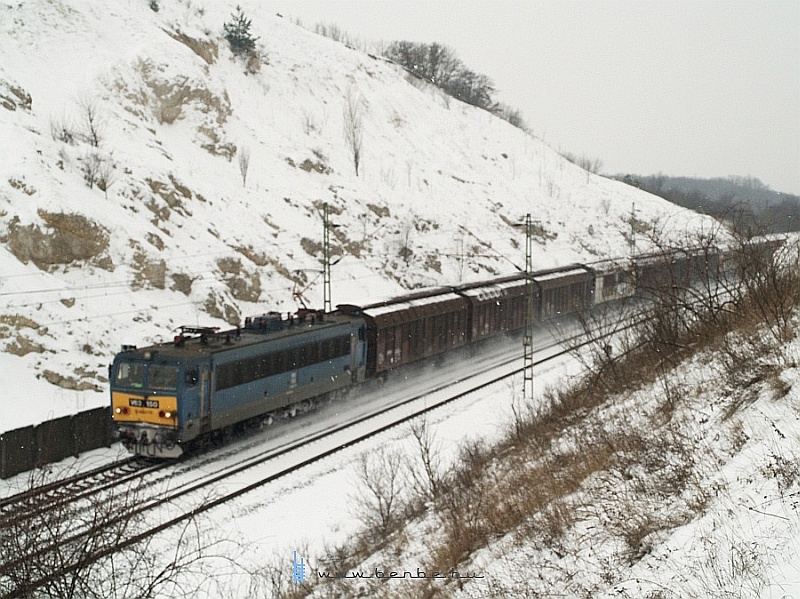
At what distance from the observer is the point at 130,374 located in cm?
2027

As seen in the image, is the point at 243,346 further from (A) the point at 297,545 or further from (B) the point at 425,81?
(B) the point at 425,81

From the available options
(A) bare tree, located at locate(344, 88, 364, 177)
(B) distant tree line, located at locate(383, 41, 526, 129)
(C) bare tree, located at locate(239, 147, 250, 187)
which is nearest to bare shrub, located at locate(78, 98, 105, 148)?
(C) bare tree, located at locate(239, 147, 250, 187)

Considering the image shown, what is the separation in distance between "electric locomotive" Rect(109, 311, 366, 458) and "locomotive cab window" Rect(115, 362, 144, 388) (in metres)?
0.03

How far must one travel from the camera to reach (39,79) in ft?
144

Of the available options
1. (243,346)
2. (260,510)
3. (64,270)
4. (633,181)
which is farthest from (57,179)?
(633,181)

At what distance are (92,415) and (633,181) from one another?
10245cm

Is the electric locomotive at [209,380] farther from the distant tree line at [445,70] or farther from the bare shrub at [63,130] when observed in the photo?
the distant tree line at [445,70]

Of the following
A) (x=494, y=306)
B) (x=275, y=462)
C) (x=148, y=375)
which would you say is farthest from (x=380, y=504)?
(x=494, y=306)

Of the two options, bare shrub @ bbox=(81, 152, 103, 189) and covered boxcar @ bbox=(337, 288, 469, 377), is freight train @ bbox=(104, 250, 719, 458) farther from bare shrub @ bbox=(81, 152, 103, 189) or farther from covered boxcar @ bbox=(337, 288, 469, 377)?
bare shrub @ bbox=(81, 152, 103, 189)

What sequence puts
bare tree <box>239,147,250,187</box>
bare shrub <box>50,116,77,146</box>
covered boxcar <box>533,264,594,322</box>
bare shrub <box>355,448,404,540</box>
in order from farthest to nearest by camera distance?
bare tree <box>239,147,250,187</box> < covered boxcar <box>533,264,594,322</box> < bare shrub <box>50,116,77,146</box> < bare shrub <box>355,448,404,540</box>

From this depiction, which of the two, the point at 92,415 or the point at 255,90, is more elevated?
the point at 255,90

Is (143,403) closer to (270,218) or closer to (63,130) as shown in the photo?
(63,130)

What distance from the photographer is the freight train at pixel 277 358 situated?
65.1 ft

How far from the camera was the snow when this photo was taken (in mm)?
10016
